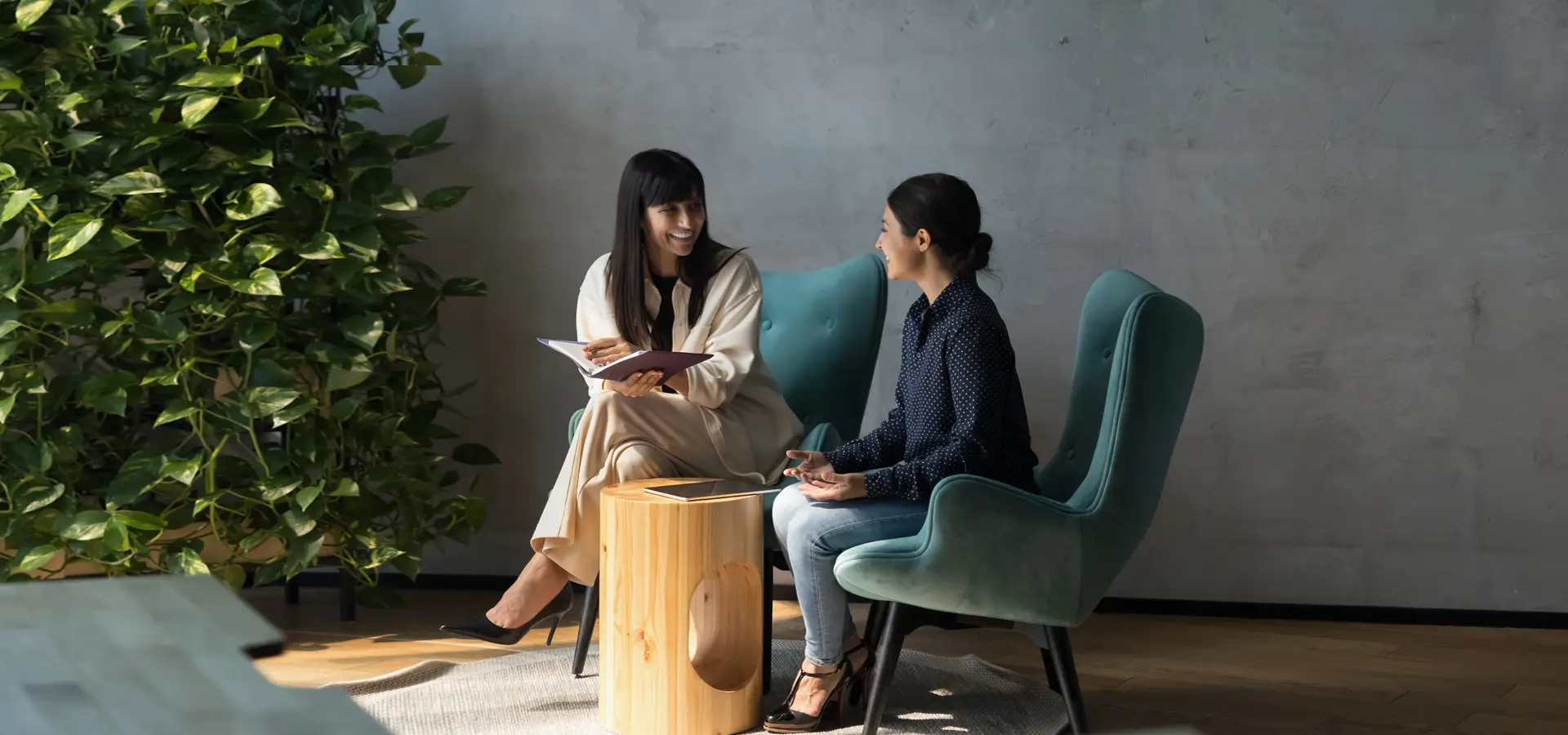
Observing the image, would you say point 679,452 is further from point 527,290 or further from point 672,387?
point 527,290

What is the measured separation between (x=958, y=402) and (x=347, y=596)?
187cm

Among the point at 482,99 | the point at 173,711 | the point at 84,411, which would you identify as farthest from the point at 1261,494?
the point at 173,711

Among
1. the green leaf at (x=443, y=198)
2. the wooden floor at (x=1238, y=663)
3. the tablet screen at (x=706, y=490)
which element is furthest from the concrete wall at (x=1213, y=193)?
the tablet screen at (x=706, y=490)

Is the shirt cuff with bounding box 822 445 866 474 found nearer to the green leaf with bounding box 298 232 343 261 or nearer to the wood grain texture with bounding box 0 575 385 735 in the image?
the green leaf with bounding box 298 232 343 261

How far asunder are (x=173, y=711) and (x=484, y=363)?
3224mm

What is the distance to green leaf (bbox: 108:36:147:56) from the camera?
9.94 feet

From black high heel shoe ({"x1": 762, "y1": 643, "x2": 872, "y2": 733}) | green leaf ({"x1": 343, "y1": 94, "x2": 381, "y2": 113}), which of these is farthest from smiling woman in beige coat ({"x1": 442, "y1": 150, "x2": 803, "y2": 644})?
green leaf ({"x1": 343, "y1": 94, "x2": 381, "y2": 113})

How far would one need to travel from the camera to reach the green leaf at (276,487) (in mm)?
3203

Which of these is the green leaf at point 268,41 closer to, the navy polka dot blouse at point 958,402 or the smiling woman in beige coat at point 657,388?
the smiling woman in beige coat at point 657,388

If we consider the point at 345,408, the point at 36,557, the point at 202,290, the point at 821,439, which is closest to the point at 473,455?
the point at 345,408

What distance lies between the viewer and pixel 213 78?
9.99 feet

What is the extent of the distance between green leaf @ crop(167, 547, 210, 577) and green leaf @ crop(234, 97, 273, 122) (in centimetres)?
102

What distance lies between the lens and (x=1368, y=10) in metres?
3.36

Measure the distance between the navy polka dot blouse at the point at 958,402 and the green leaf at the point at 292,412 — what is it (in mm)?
1458
